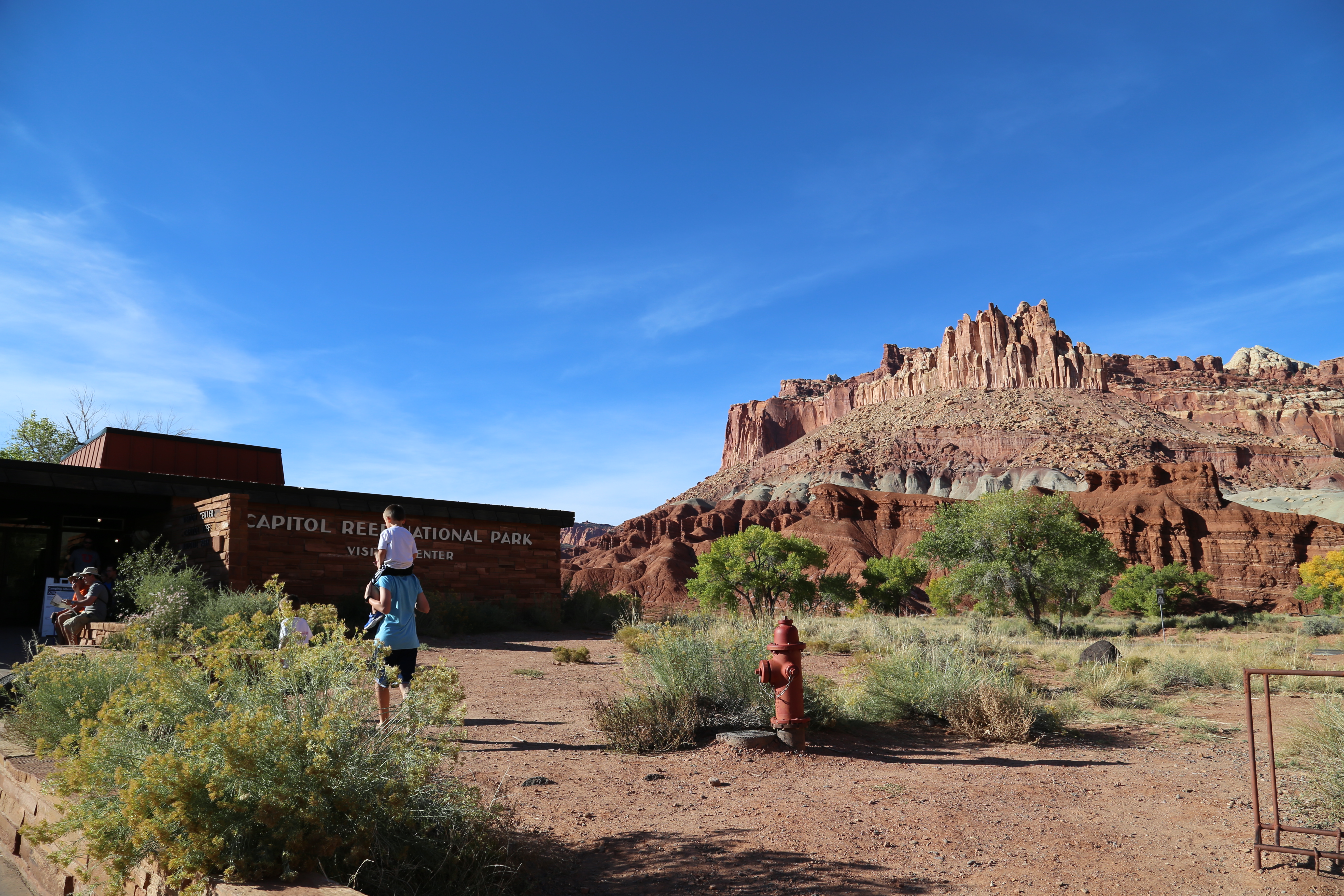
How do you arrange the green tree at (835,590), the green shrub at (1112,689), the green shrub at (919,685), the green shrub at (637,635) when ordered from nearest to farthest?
1. the green shrub at (919,685)
2. the green shrub at (637,635)
3. the green shrub at (1112,689)
4. the green tree at (835,590)

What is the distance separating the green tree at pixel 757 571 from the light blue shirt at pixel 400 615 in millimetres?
30946

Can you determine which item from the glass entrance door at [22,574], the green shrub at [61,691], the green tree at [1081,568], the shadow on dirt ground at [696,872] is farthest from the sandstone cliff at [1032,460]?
the shadow on dirt ground at [696,872]

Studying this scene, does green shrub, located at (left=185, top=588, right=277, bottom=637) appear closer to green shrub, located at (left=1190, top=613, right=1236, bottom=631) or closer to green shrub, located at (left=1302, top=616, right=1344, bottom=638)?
green shrub, located at (left=1302, top=616, right=1344, bottom=638)

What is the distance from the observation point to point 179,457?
24.4 m

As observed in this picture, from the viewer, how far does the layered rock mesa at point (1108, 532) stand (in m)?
71.9

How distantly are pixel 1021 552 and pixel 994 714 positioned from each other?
882 inches

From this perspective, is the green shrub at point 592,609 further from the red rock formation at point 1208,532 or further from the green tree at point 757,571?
the red rock formation at point 1208,532

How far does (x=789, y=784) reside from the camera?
18.9 ft

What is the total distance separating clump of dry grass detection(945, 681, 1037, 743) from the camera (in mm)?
7484

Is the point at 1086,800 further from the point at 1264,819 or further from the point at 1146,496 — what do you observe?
the point at 1146,496

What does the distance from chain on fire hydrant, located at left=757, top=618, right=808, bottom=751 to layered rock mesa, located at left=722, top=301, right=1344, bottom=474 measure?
383 ft

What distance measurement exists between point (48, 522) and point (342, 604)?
838cm

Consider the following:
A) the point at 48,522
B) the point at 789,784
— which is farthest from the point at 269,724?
the point at 48,522

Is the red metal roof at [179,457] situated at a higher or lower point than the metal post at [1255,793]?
higher
